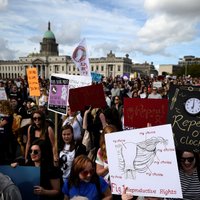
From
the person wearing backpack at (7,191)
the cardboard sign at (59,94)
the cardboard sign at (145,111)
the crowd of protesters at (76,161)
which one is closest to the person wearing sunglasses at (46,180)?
the crowd of protesters at (76,161)

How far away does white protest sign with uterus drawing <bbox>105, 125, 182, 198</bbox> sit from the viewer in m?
2.53

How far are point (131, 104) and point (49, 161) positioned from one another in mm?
1234

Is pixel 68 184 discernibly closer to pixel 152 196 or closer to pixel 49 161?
pixel 49 161

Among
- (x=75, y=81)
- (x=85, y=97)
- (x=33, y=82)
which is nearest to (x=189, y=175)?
(x=85, y=97)

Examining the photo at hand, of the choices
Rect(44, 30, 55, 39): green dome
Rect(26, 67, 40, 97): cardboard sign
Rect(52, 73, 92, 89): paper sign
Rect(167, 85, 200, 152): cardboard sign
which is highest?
Rect(44, 30, 55, 39): green dome

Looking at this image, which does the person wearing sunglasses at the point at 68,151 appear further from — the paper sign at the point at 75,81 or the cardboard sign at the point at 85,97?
the paper sign at the point at 75,81

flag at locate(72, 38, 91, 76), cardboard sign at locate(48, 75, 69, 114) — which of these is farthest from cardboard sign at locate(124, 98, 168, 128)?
flag at locate(72, 38, 91, 76)

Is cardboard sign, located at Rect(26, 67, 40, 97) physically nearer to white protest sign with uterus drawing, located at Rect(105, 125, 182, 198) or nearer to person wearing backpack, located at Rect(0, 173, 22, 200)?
white protest sign with uterus drawing, located at Rect(105, 125, 182, 198)

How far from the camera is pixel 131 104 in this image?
13.3 ft

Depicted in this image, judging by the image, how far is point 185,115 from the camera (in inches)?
123

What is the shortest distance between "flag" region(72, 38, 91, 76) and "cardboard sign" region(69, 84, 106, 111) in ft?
7.07

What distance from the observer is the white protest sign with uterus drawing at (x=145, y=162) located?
Result: 2531mm

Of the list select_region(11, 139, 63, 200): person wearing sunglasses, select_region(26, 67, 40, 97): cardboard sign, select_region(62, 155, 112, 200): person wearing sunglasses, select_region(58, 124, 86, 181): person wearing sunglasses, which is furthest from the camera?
select_region(26, 67, 40, 97): cardboard sign

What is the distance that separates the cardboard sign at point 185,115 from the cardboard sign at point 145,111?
2.16 feet
